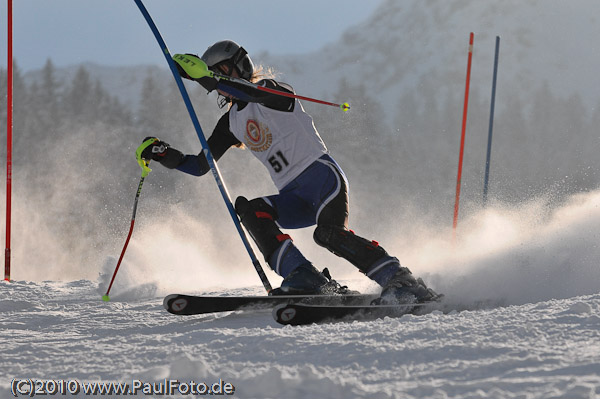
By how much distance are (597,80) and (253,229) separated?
5368 cm

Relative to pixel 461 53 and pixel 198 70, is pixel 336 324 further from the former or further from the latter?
pixel 461 53

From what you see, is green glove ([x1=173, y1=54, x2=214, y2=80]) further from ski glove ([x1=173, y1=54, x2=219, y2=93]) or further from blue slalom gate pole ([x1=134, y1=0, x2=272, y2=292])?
blue slalom gate pole ([x1=134, y1=0, x2=272, y2=292])

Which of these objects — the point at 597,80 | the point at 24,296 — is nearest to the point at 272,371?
the point at 24,296

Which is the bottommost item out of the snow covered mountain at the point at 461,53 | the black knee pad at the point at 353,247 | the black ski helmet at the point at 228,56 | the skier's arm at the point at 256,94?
the black knee pad at the point at 353,247

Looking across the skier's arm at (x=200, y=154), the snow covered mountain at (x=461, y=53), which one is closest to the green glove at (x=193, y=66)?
the skier's arm at (x=200, y=154)

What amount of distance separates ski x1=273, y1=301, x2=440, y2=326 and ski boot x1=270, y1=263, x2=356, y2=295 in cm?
10

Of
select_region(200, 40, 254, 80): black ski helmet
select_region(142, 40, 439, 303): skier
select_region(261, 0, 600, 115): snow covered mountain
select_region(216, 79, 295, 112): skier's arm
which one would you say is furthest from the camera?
select_region(261, 0, 600, 115): snow covered mountain

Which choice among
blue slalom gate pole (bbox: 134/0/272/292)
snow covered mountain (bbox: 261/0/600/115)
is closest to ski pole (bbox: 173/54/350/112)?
blue slalom gate pole (bbox: 134/0/272/292)

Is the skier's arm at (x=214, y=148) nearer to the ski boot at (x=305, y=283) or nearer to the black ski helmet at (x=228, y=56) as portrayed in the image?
the black ski helmet at (x=228, y=56)

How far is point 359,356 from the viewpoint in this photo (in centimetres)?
172

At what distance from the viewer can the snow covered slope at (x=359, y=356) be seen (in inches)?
55.6

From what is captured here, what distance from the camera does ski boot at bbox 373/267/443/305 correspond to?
2.90m

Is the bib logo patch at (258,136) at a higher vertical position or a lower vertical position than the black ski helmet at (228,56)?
lower

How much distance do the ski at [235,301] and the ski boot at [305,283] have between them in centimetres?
4
